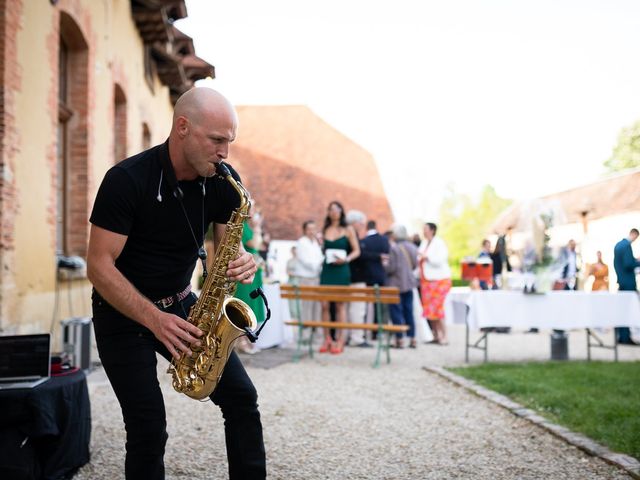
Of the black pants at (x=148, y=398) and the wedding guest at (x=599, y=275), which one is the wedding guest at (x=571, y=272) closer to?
the wedding guest at (x=599, y=275)

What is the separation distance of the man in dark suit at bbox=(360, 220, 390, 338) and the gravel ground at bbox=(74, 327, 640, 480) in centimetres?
312

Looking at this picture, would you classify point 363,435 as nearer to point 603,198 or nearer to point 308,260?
point 308,260

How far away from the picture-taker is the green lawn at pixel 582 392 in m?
5.42

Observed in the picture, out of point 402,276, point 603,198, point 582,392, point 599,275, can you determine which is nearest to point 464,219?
point 603,198

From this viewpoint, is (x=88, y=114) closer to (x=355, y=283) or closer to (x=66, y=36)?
(x=66, y=36)

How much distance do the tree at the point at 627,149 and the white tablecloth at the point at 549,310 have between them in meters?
59.6

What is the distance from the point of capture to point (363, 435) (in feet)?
18.1

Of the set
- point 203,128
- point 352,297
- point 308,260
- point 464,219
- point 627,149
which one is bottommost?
point 352,297

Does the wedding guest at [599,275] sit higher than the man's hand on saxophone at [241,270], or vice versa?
the man's hand on saxophone at [241,270]

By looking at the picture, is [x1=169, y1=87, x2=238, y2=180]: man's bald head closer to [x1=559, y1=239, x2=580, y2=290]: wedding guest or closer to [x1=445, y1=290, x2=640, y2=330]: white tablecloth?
[x1=445, y1=290, x2=640, y2=330]: white tablecloth

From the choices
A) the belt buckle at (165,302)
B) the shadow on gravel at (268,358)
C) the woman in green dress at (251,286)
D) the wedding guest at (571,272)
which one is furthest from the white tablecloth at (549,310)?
the belt buckle at (165,302)

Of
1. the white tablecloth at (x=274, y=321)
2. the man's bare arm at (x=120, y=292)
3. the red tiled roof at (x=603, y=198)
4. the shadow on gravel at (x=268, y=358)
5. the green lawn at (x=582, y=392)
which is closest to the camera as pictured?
the man's bare arm at (x=120, y=292)

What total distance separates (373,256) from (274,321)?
2.01 metres

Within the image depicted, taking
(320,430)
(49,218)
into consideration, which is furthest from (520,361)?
(49,218)
